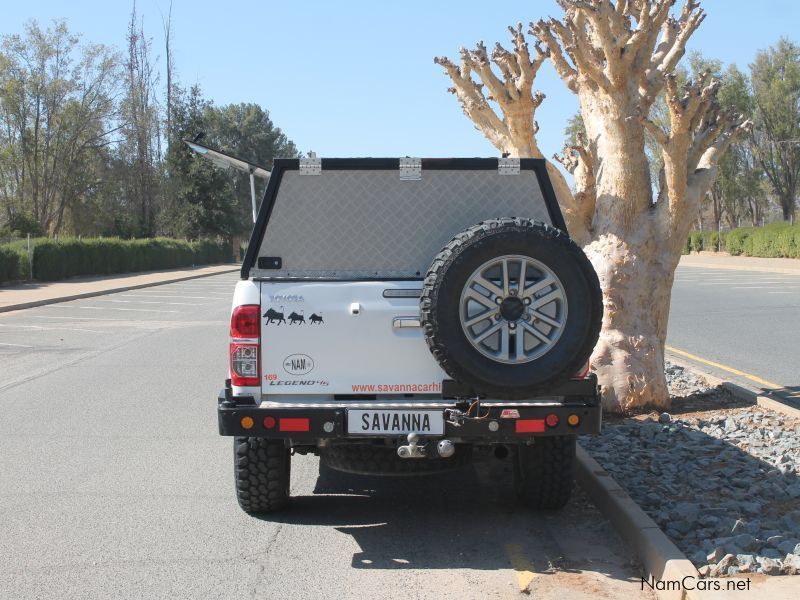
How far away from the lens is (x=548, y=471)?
5410mm

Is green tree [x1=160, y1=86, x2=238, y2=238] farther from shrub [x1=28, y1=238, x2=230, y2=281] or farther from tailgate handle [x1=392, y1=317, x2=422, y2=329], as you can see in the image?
tailgate handle [x1=392, y1=317, x2=422, y2=329]

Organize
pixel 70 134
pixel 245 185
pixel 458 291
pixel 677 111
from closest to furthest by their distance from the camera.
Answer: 1. pixel 458 291
2. pixel 677 111
3. pixel 70 134
4. pixel 245 185

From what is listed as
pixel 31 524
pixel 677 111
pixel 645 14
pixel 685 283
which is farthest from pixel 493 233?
pixel 685 283

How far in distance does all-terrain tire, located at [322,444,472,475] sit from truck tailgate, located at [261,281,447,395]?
619 mm

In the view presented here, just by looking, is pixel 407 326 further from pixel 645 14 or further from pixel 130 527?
pixel 645 14

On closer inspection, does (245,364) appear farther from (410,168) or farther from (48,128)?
(48,128)

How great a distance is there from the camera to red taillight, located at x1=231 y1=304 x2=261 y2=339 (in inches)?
190

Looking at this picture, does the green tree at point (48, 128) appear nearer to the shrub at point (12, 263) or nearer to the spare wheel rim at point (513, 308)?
the shrub at point (12, 263)

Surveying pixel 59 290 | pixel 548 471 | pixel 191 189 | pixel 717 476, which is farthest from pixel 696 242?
pixel 548 471

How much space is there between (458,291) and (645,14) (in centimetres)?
473

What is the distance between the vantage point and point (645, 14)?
8.16 metres

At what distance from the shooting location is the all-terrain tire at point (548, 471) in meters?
5.35

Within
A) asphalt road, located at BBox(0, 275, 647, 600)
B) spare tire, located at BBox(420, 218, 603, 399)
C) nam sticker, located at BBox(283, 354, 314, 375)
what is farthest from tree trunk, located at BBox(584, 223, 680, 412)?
nam sticker, located at BBox(283, 354, 314, 375)

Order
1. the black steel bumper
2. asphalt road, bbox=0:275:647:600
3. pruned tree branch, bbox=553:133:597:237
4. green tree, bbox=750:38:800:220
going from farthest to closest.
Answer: green tree, bbox=750:38:800:220 → pruned tree branch, bbox=553:133:597:237 → the black steel bumper → asphalt road, bbox=0:275:647:600
